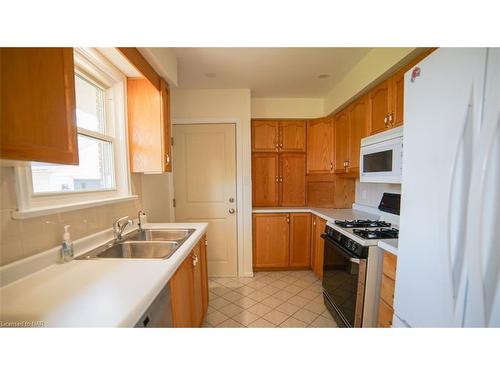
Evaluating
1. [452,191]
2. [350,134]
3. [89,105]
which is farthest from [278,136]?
[452,191]

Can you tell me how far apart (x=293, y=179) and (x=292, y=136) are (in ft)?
2.19

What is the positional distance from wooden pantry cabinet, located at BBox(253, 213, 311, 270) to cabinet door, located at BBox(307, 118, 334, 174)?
29.7 inches

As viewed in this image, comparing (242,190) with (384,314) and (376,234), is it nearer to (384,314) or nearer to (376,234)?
(376,234)

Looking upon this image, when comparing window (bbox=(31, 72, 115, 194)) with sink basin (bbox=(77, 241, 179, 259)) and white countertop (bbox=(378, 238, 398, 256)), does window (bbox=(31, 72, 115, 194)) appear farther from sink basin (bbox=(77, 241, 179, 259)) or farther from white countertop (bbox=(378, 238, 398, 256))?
white countertop (bbox=(378, 238, 398, 256))

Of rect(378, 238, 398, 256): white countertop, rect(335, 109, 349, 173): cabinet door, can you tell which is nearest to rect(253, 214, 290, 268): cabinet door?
rect(335, 109, 349, 173): cabinet door

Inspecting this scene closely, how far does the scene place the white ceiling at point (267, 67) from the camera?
1.71 meters

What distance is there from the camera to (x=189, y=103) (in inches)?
97.3

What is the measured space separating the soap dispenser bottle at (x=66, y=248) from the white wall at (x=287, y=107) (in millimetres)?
2505

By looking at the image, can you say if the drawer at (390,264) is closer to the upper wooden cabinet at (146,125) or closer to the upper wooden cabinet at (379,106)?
the upper wooden cabinet at (379,106)
